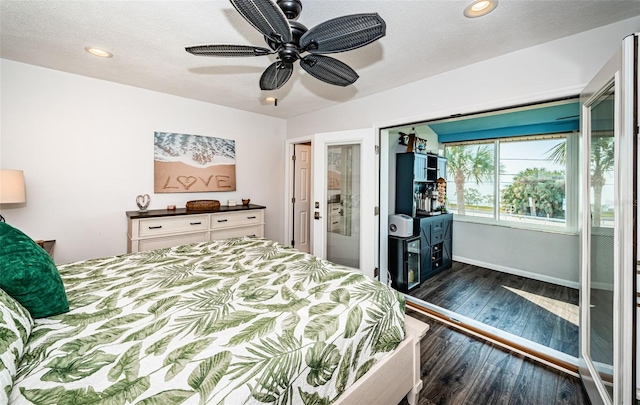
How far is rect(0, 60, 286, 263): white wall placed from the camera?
2.53 meters

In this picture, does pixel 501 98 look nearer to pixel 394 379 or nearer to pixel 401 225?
pixel 401 225

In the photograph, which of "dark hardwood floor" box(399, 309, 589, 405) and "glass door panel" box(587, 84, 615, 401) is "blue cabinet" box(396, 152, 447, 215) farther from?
"glass door panel" box(587, 84, 615, 401)

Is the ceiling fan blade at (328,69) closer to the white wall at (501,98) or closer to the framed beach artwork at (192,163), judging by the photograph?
the white wall at (501,98)

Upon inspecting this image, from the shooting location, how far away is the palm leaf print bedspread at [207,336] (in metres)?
0.84

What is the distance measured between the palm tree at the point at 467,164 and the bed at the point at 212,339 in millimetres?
3884

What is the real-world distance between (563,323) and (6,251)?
4267 mm

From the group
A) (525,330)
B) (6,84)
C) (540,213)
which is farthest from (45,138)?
(540,213)

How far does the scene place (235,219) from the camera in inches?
143

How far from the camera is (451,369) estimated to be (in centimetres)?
203

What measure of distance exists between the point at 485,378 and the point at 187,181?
3846 mm

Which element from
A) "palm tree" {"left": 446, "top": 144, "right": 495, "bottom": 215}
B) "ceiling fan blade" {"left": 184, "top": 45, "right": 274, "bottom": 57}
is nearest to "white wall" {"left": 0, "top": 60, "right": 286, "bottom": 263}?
"ceiling fan blade" {"left": 184, "top": 45, "right": 274, "bottom": 57}

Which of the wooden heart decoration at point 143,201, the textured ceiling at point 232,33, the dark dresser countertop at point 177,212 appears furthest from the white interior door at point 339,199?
the wooden heart decoration at point 143,201

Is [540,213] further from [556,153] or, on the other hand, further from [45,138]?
[45,138]

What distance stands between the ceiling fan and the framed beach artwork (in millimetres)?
2237
